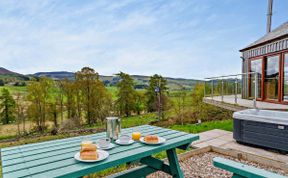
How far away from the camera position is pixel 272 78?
742cm

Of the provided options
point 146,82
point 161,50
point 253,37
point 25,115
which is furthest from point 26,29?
point 253,37

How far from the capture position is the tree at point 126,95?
16328 mm

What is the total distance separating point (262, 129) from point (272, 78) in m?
3.77

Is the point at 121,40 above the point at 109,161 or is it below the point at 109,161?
above

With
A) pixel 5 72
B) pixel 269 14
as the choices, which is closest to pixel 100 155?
pixel 269 14

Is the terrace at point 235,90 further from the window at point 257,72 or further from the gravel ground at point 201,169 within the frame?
the gravel ground at point 201,169

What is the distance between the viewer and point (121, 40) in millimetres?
13227

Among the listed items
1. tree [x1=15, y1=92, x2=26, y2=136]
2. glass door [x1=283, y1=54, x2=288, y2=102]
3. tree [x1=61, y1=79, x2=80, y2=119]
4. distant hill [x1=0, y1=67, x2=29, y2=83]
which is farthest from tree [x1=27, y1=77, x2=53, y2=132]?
glass door [x1=283, y1=54, x2=288, y2=102]

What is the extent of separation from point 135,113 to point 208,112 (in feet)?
24.4

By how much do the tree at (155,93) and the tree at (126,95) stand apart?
1280 millimetres

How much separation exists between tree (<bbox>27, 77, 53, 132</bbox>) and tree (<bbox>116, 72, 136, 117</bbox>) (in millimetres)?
4944

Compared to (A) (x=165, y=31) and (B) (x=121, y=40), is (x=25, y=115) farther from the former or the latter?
(A) (x=165, y=31)

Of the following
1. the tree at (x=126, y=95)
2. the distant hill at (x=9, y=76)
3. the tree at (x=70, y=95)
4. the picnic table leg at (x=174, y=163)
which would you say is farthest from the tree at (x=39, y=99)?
the picnic table leg at (x=174, y=163)

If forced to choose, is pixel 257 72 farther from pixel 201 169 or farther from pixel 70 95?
pixel 70 95
